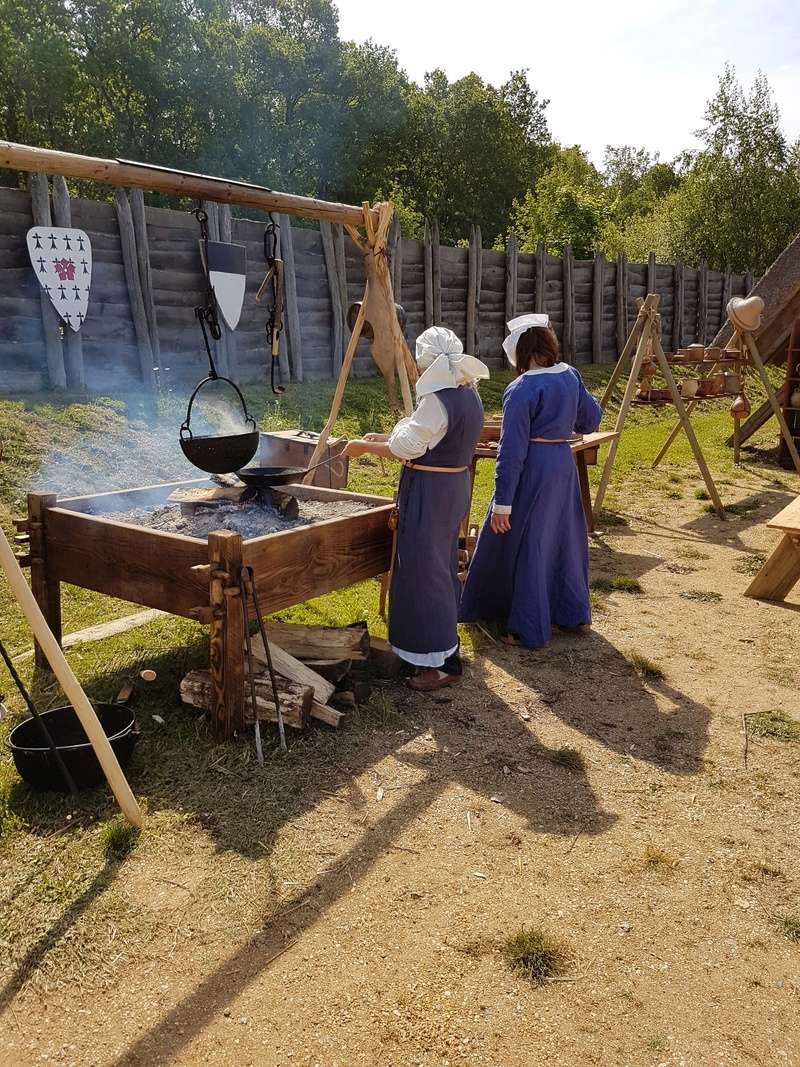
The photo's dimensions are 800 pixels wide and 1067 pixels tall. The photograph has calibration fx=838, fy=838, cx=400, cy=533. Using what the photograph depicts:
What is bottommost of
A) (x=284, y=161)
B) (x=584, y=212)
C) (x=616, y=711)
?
(x=616, y=711)

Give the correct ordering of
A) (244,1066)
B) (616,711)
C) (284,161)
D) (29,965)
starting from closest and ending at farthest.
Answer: (244,1066) < (29,965) < (616,711) < (284,161)

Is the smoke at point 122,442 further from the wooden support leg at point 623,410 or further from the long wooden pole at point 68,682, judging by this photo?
Result: the long wooden pole at point 68,682

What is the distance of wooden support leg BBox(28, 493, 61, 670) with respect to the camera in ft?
13.2

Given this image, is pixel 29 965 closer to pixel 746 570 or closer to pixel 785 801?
pixel 785 801

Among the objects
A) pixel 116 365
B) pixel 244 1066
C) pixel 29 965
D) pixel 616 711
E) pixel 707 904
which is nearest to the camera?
pixel 244 1066

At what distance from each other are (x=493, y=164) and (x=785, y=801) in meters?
33.9

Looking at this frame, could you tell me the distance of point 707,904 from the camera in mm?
2611

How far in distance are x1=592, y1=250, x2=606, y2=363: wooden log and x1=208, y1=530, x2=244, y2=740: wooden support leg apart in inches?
621

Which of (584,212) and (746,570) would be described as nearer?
(746,570)

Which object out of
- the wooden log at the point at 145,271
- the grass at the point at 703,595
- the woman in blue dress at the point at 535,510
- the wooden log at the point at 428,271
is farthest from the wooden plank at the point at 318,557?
the wooden log at the point at 428,271

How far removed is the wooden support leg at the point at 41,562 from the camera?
13.2ft

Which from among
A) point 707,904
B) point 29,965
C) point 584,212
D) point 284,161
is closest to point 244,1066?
point 29,965

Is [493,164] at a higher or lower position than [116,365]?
higher

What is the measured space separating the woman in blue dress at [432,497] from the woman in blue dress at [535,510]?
1.73 ft
